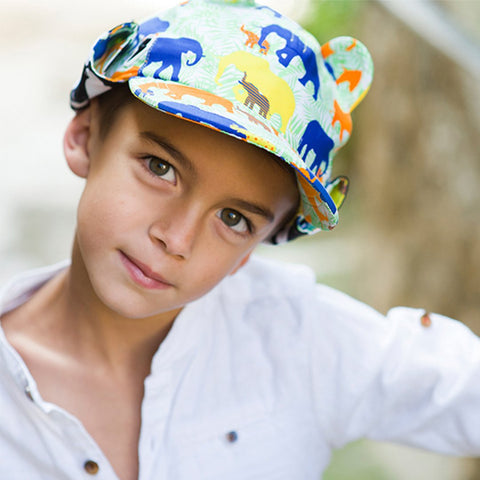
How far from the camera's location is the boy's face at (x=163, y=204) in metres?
0.87

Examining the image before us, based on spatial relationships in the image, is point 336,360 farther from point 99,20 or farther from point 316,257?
point 99,20

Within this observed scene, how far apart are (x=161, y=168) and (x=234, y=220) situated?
5.0 inches

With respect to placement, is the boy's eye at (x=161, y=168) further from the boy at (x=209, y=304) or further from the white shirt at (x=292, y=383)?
the white shirt at (x=292, y=383)

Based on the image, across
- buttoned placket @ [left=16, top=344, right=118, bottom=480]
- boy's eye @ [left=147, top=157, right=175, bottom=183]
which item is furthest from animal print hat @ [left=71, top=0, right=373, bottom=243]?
buttoned placket @ [left=16, top=344, right=118, bottom=480]

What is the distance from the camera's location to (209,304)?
117 cm

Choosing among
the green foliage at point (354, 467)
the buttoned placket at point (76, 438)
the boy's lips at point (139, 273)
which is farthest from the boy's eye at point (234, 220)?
the green foliage at point (354, 467)

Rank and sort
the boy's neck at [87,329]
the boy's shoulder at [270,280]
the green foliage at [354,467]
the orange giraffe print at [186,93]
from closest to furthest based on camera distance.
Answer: the orange giraffe print at [186,93] < the boy's neck at [87,329] < the boy's shoulder at [270,280] < the green foliage at [354,467]

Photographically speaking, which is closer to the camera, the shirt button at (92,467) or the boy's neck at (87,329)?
the shirt button at (92,467)

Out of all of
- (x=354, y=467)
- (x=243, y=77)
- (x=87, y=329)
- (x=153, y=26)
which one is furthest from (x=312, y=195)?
(x=354, y=467)

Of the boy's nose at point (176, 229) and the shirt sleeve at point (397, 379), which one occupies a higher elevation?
the boy's nose at point (176, 229)

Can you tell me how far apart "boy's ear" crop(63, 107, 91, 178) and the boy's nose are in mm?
198

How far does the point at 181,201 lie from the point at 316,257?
2.74 m

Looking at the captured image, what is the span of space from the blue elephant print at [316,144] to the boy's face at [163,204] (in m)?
0.04

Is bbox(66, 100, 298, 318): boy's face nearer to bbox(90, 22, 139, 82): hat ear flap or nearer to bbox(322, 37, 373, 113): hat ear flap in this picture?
bbox(90, 22, 139, 82): hat ear flap
